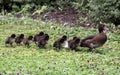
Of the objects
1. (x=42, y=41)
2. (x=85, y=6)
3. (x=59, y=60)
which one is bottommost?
(x=85, y=6)

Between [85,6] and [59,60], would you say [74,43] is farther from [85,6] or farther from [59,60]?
[85,6]

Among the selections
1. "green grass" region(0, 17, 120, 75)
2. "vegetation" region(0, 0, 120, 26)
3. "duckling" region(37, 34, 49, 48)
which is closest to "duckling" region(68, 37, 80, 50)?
"green grass" region(0, 17, 120, 75)

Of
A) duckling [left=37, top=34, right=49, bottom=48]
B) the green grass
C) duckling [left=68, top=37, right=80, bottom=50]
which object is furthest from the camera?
duckling [left=37, top=34, right=49, bottom=48]

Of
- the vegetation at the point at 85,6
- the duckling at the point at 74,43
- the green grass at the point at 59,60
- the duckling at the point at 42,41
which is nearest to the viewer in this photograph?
the green grass at the point at 59,60

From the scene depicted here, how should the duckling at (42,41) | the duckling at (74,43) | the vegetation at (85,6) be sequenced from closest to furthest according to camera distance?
the duckling at (74,43) < the duckling at (42,41) < the vegetation at (85,6)

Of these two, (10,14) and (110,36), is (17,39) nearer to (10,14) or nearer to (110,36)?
(110,36)

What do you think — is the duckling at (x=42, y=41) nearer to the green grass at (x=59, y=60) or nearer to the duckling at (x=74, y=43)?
the green grass at (x=59, y=60)

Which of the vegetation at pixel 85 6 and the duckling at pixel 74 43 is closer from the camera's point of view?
the duckling at pixel 74 43

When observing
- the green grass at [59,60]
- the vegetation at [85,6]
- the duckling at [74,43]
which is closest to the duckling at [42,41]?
the green grass at [59,60]

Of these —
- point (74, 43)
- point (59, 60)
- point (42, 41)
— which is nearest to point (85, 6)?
point (42, 41)

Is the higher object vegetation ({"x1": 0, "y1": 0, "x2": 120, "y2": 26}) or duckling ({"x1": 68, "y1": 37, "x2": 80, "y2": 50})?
duckling ({"x1": 68, "y1": 37, "x2": 80, "y2": 50})

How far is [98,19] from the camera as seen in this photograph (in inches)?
680

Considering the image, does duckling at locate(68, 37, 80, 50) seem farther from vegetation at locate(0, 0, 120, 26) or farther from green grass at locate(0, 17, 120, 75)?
vegetation at locate(0, 0, 120, 26)

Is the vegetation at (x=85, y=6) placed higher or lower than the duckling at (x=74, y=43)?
lower
